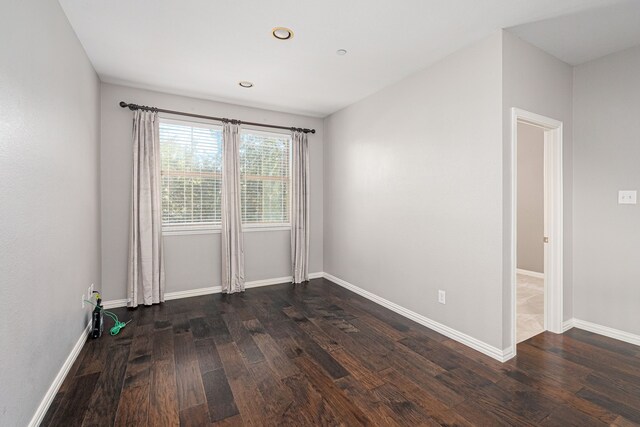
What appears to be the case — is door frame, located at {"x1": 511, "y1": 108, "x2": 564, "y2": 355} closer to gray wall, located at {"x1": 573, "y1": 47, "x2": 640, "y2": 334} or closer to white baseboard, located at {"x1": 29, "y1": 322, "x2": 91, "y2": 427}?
gray wall, located at {"x1": 573, "y1": 47, "x2": 640, "y2": 334}

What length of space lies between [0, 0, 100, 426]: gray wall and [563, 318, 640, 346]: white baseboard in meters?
4.36

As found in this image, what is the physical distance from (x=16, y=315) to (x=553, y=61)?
4.48 meters

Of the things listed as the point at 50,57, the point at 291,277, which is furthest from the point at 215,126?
the point at 291,277

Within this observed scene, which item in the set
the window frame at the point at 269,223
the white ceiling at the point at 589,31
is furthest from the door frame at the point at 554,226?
the window frame at the point at 269,223

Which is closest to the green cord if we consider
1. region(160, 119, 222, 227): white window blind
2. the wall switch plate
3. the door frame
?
region(160, 119, 222, 227): white window blind

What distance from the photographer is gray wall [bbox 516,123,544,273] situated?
17.1ft

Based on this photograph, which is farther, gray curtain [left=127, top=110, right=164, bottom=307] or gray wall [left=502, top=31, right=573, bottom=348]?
gray curtain [left=127, top=110, right=164, bottom=307]

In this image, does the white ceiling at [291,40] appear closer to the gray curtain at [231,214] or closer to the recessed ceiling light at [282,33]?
the recessed ceiling light at [282,33]

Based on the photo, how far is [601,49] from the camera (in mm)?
2734

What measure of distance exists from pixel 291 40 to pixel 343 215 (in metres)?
2.57

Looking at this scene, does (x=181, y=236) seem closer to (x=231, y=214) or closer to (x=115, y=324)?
(x=231, y=214)

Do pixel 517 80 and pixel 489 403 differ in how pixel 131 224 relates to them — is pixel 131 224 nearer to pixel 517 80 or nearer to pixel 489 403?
pixel 489 403

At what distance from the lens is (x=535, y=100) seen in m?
2.69

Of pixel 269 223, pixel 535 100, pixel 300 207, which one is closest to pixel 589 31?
pixel 535 100
